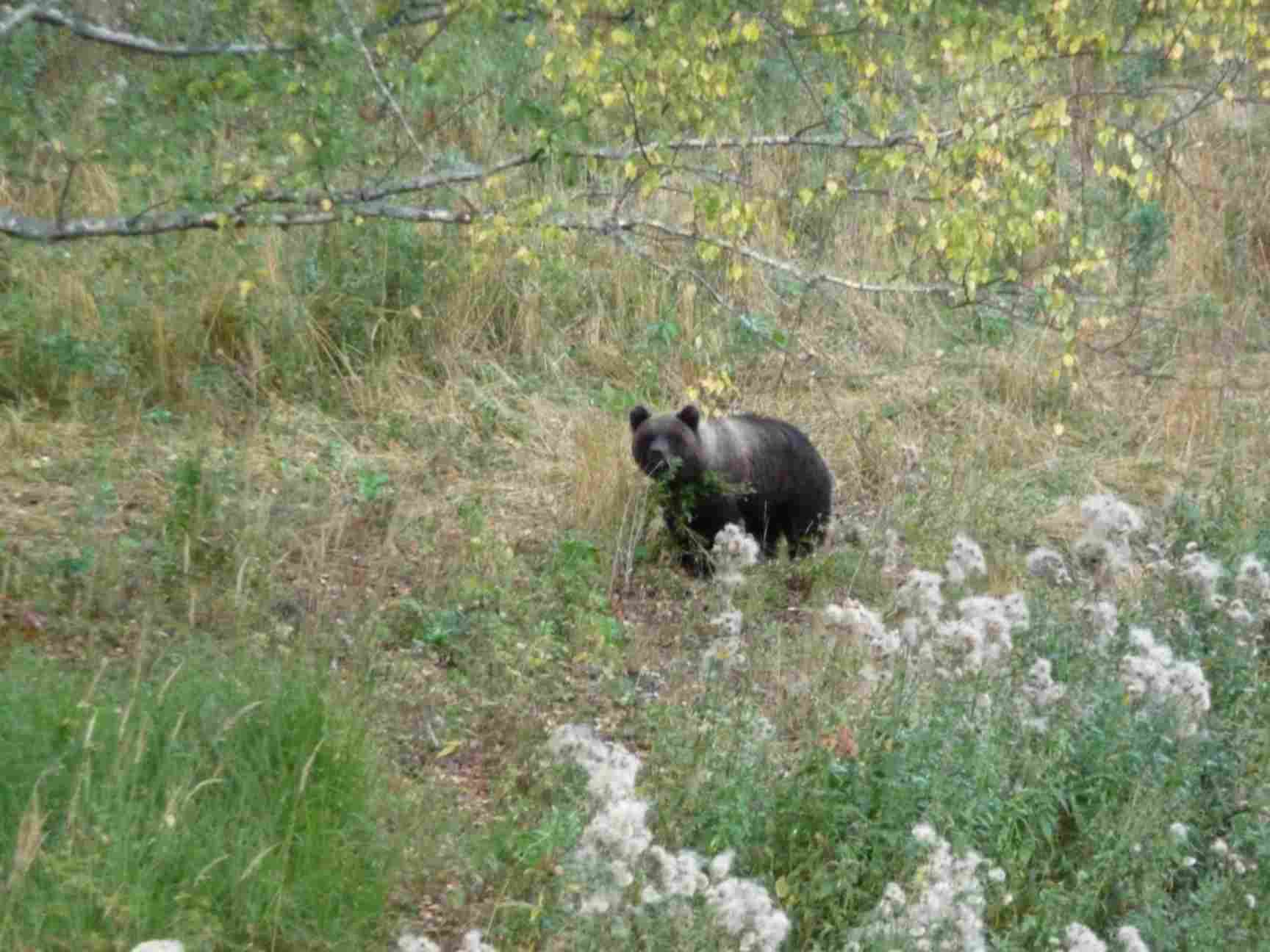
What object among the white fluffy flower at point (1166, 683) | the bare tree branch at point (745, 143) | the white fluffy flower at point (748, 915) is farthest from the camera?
the bare tree branch at point (745, 143)

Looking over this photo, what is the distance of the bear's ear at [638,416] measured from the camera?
9.18 meters

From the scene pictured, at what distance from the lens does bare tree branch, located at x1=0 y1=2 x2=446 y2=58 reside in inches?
228

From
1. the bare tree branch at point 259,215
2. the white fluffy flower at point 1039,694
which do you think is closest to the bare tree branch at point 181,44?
the bare tree branch at point 259,215

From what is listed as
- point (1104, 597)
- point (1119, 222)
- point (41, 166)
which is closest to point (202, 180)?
point (41, 166)

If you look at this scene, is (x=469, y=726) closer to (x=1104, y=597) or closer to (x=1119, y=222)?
(x=1104, y=597)

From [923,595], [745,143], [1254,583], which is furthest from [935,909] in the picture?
[745,143]

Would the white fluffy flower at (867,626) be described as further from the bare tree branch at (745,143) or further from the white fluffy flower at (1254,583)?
the bare tree branch at (745,143)

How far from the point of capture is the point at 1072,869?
5391 millimetres

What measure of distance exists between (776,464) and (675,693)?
3.14 meters

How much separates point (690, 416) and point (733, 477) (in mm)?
501

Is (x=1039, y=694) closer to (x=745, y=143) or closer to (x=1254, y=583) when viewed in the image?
(x=1254, y=583)

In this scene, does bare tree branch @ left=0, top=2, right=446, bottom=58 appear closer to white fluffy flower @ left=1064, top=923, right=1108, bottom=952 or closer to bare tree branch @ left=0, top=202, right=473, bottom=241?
bare tree branch @ left=0, top=202, right=473, bottom=241

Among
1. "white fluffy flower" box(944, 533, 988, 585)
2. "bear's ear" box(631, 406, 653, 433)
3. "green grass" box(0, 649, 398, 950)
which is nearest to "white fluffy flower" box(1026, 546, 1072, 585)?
"white fluffy flower" box(944, 533, 988, 585)

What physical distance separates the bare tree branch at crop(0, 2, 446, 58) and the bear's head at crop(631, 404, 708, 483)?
125 inches
